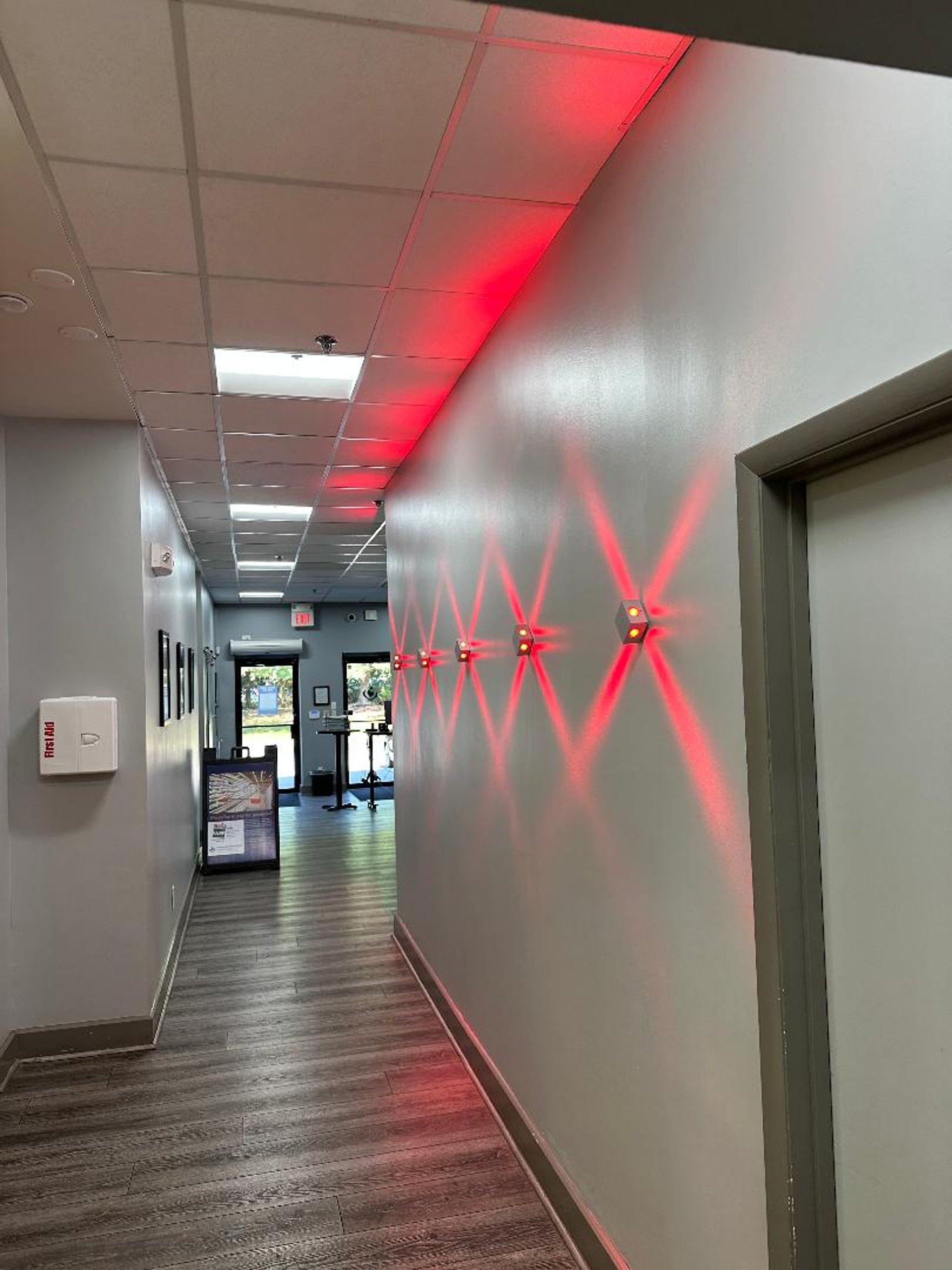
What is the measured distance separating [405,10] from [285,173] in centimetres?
71

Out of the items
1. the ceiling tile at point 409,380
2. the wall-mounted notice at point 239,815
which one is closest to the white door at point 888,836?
the ceiling tile at point 409,380

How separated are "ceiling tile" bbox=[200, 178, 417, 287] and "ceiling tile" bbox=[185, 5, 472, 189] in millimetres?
92

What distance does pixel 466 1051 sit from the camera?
14.0 ft

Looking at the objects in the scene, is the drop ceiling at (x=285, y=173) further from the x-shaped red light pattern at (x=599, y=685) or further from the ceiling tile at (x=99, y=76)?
the x-shaped red light pattern at (x=599, y=685)

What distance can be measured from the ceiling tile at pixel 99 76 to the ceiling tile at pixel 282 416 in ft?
6.84

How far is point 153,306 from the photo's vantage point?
3340 mm

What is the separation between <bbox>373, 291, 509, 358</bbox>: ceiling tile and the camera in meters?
3.47

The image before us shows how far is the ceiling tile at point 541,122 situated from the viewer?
2150 millimetres

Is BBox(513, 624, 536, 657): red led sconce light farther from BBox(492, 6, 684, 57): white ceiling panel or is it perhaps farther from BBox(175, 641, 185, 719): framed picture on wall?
BBox(175, 641, 185, 719): framed picture on wall

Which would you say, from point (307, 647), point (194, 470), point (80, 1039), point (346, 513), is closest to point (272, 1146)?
point (80, 1039)

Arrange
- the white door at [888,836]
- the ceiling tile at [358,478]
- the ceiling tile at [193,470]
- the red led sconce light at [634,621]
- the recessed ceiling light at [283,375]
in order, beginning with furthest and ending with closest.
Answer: the ceiling tile at [358,478], the ceiling tile at [193,470], the recessed ceiling light at [283,375], the red led sconce light at [634,621], the white door at [888,836]

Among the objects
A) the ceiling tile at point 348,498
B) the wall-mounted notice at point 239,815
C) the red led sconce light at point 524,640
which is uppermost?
the ceiling tile at point 348,498

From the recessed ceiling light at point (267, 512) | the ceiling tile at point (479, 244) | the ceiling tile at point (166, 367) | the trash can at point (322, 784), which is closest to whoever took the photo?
the ceiling tile at point (479, 244)

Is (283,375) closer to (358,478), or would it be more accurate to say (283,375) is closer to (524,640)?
(358,478)
